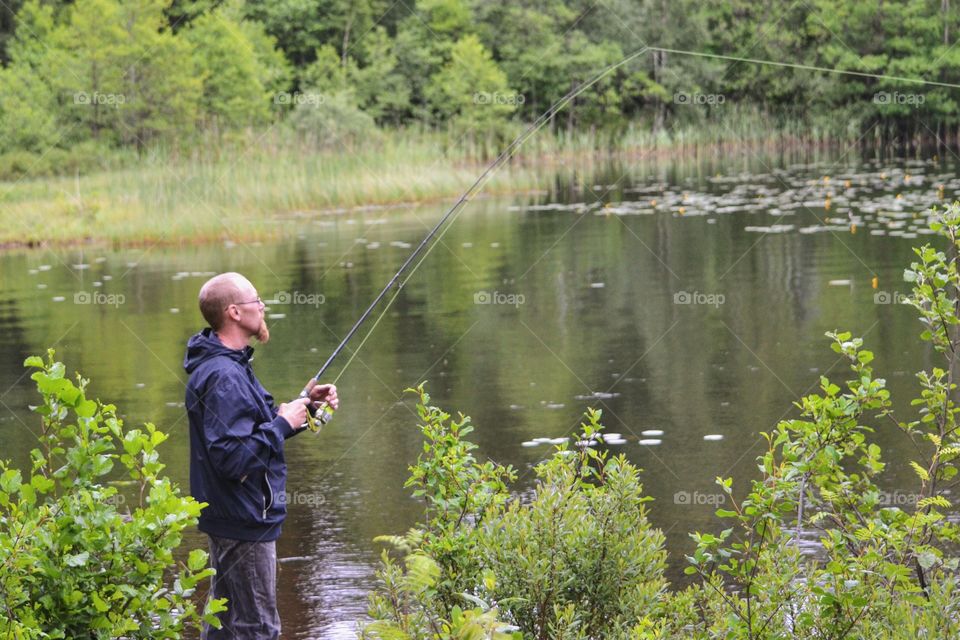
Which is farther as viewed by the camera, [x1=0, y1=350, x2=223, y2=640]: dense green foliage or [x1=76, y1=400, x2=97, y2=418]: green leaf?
[x1=76, y1=400, x2=97, y2=418]: green leaf

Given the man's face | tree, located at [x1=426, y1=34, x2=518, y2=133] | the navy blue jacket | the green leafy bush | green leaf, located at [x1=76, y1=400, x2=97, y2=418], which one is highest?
tree, located at [x1=426, y1=34, x2=518, y2=133]

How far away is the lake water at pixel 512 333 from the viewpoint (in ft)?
25.7

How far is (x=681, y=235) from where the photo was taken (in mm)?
21078

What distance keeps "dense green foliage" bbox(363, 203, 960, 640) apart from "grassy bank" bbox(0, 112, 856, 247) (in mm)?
19799

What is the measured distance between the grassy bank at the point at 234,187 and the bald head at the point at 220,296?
1901cm

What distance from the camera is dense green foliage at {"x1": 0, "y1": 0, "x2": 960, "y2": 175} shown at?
121ft

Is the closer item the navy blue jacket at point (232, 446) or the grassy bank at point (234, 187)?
the navy blue jacket at point (232, 446)

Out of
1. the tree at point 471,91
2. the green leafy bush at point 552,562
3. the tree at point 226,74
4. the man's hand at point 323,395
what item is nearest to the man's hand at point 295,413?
the man's hand at point 323,395

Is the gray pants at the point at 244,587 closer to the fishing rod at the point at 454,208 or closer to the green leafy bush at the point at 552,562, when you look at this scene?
the fishing rod at the point at 454,208

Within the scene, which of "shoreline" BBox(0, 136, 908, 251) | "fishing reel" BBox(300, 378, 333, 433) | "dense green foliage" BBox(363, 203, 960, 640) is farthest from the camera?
"shoreline" BBox(0, 136, 908, 251)

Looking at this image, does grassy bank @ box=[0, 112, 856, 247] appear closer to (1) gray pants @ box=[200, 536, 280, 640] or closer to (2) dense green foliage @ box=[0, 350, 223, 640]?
(1) gray pants @ box=[200, 536, 280, 640]

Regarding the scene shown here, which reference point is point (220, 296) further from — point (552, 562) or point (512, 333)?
point (512, 333)

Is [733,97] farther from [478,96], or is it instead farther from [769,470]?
[769,470]

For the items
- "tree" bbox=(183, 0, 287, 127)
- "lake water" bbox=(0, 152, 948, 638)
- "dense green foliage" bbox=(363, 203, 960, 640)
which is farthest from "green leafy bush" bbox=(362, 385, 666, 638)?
"tree" bbox=(183, 0, 287, 127)
